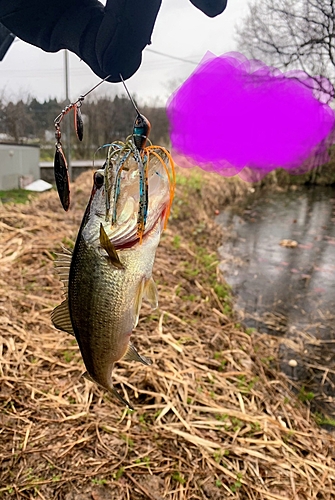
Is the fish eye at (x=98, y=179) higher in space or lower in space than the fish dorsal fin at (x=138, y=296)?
higher

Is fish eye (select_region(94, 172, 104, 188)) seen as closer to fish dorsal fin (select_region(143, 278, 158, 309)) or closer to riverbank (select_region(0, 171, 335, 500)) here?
fish dorsal fin (select_region(143, 278, 158, 309))

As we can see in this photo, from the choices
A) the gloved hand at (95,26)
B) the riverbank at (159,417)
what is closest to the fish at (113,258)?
the gloved hand at (95,26)

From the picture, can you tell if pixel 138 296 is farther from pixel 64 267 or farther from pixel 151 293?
pixel 64 267

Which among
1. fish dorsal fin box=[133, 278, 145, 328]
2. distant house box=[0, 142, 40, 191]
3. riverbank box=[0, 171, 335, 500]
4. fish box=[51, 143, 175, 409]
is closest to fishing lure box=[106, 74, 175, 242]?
fish box=[51, 143, 175, 409]

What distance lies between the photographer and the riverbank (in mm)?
2227

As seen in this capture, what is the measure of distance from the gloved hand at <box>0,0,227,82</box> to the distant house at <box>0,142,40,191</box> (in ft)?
36.2

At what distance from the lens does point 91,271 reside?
100 centimetres

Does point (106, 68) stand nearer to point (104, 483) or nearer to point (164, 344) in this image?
point (104, 483)

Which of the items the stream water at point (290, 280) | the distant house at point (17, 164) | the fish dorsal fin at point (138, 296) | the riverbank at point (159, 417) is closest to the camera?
the fish dorsal fin at point (138, 296)

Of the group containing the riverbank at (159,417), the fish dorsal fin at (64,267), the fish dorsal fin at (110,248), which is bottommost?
the riverbank at (159,417)

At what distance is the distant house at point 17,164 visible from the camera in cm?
1174

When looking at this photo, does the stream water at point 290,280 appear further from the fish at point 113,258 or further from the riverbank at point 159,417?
the fish at point 113,258

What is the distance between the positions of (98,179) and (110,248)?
0.54 feet

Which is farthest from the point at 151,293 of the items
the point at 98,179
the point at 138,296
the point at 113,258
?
the point at 98,179
